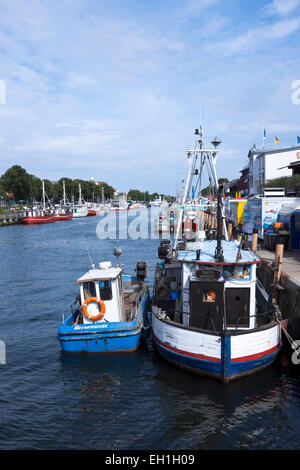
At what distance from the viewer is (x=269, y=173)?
195 feet

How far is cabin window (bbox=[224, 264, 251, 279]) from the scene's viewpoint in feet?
43.8

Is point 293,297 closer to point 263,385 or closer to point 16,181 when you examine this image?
point 263,385

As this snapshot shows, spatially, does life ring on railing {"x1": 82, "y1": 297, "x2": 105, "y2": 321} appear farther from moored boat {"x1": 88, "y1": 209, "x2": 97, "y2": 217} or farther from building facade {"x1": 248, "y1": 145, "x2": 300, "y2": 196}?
moored boat {"x1": 88, "y1": 209, "x2": 97, "y2": 217}

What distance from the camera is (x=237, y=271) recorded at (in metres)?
13.5

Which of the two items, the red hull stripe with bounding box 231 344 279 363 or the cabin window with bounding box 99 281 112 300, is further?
the cabin window with bounding box 99 281 112 300

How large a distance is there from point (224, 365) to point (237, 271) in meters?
3.31

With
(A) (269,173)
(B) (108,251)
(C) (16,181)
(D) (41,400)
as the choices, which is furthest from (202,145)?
(C) (16,181)

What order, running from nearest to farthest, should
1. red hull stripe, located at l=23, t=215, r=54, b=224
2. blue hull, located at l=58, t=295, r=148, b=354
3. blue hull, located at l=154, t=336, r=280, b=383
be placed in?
blue hull, located at l=154, t=336, r=280, b=383 → blue hull, located at l=58, t=295, r=148, b=354 → red hull stripe, located at l=23, t=215, r=54, b=224

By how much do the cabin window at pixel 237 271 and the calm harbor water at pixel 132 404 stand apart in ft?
11.3

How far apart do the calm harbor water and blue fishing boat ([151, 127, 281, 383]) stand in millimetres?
750

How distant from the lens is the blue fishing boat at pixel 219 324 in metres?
11.9

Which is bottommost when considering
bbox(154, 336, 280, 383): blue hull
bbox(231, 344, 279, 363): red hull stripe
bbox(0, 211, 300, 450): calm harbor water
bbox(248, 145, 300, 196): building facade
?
bbox(0, 211, 300, 450): calm harbor water

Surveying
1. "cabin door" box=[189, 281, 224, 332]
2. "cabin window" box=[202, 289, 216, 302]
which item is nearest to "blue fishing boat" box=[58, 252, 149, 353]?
"cabin door" box=[189, 281, 224, 332]

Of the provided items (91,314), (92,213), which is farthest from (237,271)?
(92,213)
